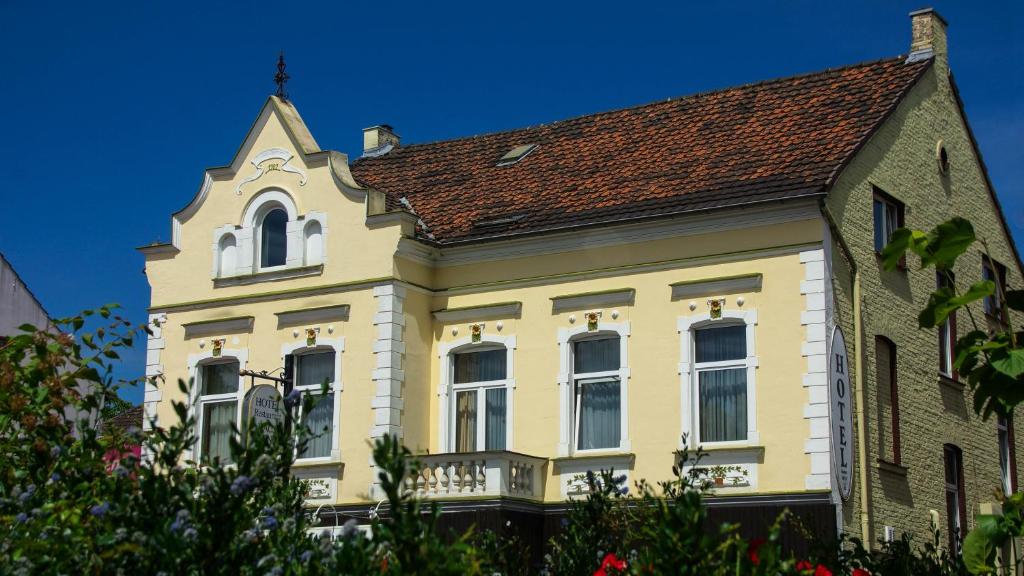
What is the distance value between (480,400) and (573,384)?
1894 millimetres

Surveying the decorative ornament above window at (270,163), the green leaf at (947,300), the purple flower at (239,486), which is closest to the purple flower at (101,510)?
the purple flower at (239,486)

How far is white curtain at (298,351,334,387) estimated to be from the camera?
26812 millimetres

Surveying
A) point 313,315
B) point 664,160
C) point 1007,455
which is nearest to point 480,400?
point 313,315

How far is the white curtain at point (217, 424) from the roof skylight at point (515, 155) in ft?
24.4

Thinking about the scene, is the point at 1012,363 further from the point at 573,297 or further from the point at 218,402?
the point at 218,402

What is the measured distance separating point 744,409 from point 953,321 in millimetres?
7426

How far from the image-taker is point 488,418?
26.1 meters

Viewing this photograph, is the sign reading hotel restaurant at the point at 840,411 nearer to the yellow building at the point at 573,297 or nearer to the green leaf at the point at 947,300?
the yellow building at the point at 573,297

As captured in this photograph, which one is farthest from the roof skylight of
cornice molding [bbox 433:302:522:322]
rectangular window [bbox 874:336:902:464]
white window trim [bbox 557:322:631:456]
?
rectangular window [bbox 874:336:902:464]

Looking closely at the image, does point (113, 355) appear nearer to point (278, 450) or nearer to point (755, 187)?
point (278, 450)

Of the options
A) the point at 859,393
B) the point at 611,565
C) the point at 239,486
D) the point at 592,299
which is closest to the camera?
the point at 239,486

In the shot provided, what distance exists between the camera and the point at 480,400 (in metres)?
26.2

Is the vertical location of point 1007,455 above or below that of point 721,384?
below

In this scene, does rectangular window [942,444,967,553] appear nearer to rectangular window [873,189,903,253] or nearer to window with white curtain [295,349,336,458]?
rectangular window [873,189,903,253]
